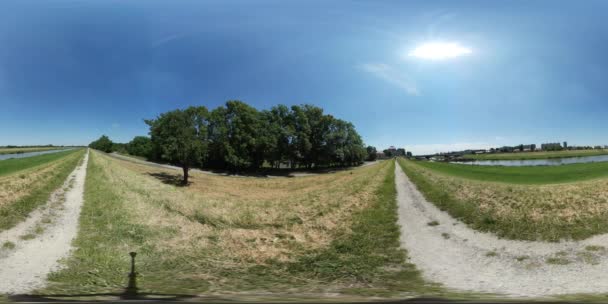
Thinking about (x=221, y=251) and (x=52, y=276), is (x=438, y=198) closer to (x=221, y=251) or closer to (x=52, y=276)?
(x=221, y=251)

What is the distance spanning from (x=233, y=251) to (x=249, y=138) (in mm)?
39111

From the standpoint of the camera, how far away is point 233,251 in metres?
9.14

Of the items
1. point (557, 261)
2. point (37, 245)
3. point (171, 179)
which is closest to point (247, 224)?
point (37, 245)

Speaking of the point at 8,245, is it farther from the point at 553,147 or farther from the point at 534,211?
the point at 553,147

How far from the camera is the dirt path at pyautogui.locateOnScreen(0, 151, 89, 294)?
20.7ft

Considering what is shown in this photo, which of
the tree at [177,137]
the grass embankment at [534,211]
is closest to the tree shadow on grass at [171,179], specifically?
the tree at [177,137]

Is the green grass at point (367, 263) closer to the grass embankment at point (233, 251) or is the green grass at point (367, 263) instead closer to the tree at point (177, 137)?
the grass embankment at point (233, 251)

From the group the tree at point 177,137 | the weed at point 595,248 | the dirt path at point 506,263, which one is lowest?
the dirt path at point 506,263

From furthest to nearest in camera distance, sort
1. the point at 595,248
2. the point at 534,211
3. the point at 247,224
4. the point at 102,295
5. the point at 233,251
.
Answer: the point at 247,224 → the point at 534,211 → the point at 233,251 → the point at 595,248 → the point at 102,295

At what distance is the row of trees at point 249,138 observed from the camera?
90.3 feet

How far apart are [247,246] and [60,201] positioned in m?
11.1

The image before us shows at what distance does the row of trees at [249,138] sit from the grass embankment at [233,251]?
12.7 meters

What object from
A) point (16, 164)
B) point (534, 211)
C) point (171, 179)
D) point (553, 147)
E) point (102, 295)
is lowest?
point (102, 295)

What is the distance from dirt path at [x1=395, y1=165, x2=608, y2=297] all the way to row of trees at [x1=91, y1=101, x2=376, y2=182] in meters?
23.8
